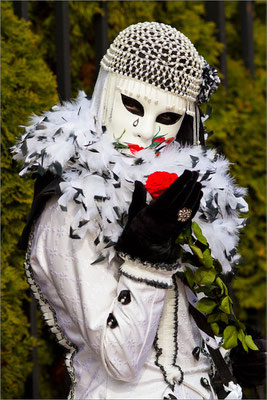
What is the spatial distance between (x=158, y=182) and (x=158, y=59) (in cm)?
42

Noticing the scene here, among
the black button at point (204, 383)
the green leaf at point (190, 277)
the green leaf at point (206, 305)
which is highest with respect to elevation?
the green leaf at point (190, 277)

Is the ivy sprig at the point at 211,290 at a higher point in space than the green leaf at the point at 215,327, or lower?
higher

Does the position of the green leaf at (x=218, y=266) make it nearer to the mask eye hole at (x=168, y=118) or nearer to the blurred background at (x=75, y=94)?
the blurred background at (x=75, y=94)

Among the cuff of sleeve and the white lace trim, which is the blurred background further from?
the white lace trim

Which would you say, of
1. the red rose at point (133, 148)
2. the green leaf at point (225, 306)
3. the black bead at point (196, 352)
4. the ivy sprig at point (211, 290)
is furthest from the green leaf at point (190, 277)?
the red rose at point (133, 148)

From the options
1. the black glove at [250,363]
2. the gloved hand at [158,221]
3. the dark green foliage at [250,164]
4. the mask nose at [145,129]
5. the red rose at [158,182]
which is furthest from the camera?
the dark green foliage at [250,164]

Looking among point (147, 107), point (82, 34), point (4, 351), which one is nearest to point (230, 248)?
point (147, 107)

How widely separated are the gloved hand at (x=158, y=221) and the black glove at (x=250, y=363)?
84cm

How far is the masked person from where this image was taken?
1891mm

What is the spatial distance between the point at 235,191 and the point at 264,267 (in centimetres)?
255

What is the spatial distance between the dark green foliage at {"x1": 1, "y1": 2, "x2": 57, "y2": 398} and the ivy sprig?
4.42 feet

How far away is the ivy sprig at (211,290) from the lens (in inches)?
81.0

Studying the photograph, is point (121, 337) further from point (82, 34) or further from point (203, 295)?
point (82, 34)

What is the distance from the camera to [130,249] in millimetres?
1905
